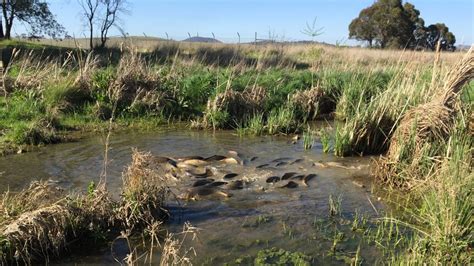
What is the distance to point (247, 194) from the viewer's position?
6691 mm

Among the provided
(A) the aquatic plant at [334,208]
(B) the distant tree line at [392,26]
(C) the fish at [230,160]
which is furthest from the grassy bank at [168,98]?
(B) the distant tree line at [392,26]

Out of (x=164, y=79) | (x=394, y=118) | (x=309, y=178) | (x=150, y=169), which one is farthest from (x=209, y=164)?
(x=164, y=79)

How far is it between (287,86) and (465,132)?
6.79m

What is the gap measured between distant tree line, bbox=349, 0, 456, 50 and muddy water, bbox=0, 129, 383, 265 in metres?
43.0

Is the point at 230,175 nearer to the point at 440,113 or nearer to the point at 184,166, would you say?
the point at 184,166

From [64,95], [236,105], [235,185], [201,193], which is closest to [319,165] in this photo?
[235,185]

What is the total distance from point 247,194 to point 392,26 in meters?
49.3

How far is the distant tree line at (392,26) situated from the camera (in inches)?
2030

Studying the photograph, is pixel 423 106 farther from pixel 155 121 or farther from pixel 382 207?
pixel 155 121

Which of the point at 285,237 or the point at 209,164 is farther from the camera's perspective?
the point at 209,164

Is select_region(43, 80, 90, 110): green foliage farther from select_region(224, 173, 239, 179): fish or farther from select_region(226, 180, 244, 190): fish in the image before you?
select_region(226, 180, 244, 190): fish

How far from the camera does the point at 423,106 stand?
23.1 ft

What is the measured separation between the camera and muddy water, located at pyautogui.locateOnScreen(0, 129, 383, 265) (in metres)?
5.07

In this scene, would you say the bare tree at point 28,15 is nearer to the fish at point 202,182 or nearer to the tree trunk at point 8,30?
the tree trunk at point 8,30
